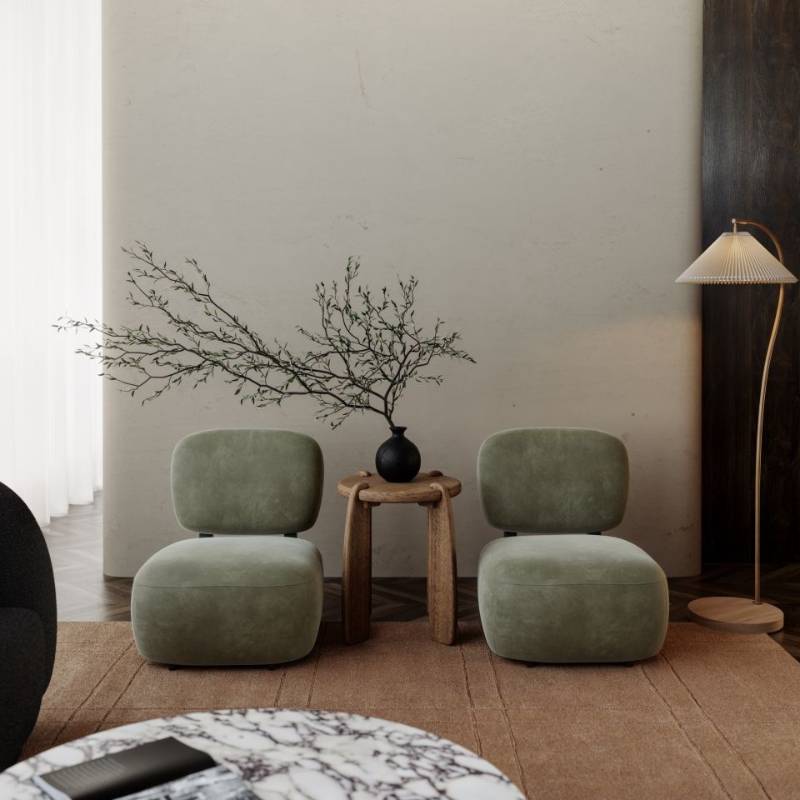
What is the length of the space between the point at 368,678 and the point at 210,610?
60cm

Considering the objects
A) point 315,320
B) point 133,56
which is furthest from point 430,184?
point 133,56

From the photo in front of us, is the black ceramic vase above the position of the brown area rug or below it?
above

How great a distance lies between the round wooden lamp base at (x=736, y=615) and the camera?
154 inches

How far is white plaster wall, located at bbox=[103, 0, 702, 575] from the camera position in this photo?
4.66 meters

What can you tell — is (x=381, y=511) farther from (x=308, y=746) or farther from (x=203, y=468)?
(x=308, y=746)

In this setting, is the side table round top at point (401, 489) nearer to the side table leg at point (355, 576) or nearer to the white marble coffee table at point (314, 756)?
the side table leg at point (355, 576)

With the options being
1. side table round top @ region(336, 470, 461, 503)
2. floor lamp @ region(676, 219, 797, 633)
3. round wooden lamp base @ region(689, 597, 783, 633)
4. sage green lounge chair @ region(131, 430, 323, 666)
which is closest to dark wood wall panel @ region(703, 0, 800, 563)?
round wooden lamp base @ region(689, 597, 783, 633)

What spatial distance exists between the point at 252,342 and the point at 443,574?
1.57m

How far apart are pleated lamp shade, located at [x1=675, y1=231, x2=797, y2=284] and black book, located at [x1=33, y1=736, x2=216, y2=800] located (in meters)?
2.83

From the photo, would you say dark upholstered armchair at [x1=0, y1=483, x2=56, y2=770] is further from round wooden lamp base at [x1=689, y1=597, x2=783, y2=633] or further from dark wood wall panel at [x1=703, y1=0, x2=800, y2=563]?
dark wood wall panel at [x1=703, y1=0, x2=800, y2=563]

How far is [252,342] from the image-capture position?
4.69m

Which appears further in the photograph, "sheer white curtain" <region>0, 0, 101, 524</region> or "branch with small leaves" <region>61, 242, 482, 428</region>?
"sheer white curtain" <region>0, 0, 101, 524</region>

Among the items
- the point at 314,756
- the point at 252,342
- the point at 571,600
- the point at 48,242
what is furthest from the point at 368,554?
the point at 48,242

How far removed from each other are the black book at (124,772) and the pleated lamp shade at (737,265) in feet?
9.28
